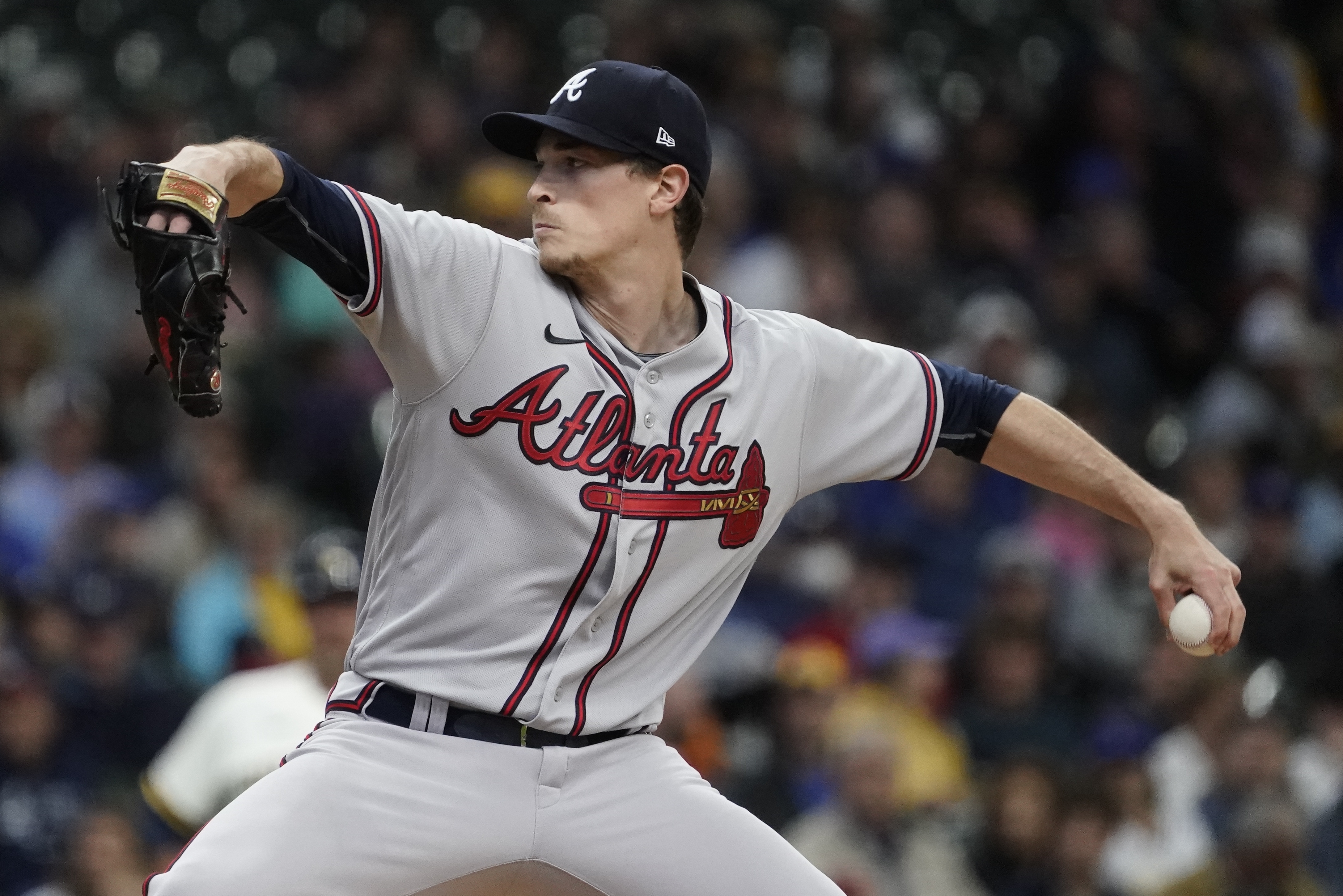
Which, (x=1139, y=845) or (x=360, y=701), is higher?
(x=360, y=701)

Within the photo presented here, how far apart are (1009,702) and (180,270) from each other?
5.18m

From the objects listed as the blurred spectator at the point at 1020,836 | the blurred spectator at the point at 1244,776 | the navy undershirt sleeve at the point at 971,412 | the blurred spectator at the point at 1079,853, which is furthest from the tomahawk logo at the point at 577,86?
the blurred spectator at the point at 1244,776

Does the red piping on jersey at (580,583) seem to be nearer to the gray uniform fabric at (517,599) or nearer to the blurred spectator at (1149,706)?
the gray uniform fabric at (517,599)

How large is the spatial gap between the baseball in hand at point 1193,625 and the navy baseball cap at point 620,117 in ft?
4.27

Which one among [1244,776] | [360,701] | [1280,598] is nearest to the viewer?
[360,701]

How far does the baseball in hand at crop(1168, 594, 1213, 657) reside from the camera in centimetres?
347

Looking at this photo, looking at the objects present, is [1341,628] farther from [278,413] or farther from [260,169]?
[260,169]

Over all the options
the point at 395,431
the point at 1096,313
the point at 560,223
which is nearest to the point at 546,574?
the point at 395,431

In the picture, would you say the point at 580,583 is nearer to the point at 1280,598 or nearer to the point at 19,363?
the point at 19,363

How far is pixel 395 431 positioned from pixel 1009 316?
608cm

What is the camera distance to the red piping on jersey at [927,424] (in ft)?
12.6

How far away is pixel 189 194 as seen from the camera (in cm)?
280

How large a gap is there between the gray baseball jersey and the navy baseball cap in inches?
10.0

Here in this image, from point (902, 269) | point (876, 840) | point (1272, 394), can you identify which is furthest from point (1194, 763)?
point (902, 269)
